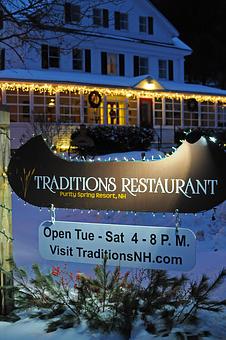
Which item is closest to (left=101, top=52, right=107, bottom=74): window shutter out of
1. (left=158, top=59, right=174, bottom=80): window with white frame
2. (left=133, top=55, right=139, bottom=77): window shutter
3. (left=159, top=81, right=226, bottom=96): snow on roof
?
(left=133, top=55, right=139, bottom=77): window shutter

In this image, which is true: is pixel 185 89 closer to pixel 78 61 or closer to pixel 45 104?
pixel 78 61

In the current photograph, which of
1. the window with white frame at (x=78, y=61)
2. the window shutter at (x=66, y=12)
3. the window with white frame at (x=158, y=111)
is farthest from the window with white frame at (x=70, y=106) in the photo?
the window shutter at (x=66, y=12)

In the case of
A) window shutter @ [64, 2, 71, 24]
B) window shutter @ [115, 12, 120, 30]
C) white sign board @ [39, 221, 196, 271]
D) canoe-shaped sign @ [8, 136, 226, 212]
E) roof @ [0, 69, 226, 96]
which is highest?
window shutter @ [115, 12, 120, 30]

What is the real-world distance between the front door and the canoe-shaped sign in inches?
1094

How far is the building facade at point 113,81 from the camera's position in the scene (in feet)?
88.0

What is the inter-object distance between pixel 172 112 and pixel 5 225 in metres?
29.5

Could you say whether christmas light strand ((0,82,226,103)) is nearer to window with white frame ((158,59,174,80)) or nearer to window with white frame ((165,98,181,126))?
window with white frame ((165,98,181,126))

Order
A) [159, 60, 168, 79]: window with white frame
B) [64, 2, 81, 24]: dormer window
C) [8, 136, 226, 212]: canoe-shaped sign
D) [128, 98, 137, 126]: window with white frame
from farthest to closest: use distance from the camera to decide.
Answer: [159, 60, 168, 79]: window with white frame → [128, 98, 137, 126]: window with white frame → [64, 2, 81, 24]: dormer window → [8, 136, 226, 212]: canoe-shaped sign

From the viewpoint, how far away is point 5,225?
5168 mm

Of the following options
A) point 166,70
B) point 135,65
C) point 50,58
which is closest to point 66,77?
point 50,58

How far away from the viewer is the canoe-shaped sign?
445 cm

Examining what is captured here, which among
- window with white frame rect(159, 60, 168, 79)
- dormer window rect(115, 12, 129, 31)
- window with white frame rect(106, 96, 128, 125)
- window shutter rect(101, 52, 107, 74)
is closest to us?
window with white frame rect(106, 96, 128, 125)

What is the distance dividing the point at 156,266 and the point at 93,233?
1.93ft

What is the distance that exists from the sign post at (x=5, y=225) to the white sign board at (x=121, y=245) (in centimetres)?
37
